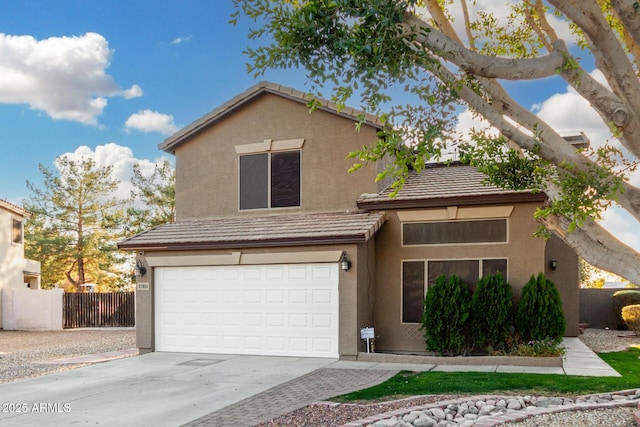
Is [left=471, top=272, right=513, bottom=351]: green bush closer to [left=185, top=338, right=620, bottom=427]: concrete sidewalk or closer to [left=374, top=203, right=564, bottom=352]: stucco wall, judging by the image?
[left=374, top=203, right=564, bottom=352]: stucco wall

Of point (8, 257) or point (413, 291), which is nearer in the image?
point (413, 291)

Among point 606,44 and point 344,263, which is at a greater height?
point 606,44

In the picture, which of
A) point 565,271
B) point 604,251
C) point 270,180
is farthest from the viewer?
point 565,271

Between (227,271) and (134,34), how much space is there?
11081 mm

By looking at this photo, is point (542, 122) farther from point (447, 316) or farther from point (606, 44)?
point (447, 316)

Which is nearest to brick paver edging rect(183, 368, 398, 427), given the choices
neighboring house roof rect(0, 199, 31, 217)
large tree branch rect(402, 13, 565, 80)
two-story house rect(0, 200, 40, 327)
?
large tree branch rect(402, 13, 565, 80)

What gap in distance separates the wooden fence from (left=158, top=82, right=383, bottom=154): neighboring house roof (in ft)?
37.3

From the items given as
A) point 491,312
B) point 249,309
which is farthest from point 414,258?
point 249,309

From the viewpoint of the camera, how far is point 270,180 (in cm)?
1602

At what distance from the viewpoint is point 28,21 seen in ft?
75.5

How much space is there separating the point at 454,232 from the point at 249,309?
528 centimetres

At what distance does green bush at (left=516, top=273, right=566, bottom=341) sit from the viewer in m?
12.5

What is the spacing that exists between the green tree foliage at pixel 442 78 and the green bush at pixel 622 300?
563 inches

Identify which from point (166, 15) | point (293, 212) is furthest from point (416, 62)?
point (166, 15)
